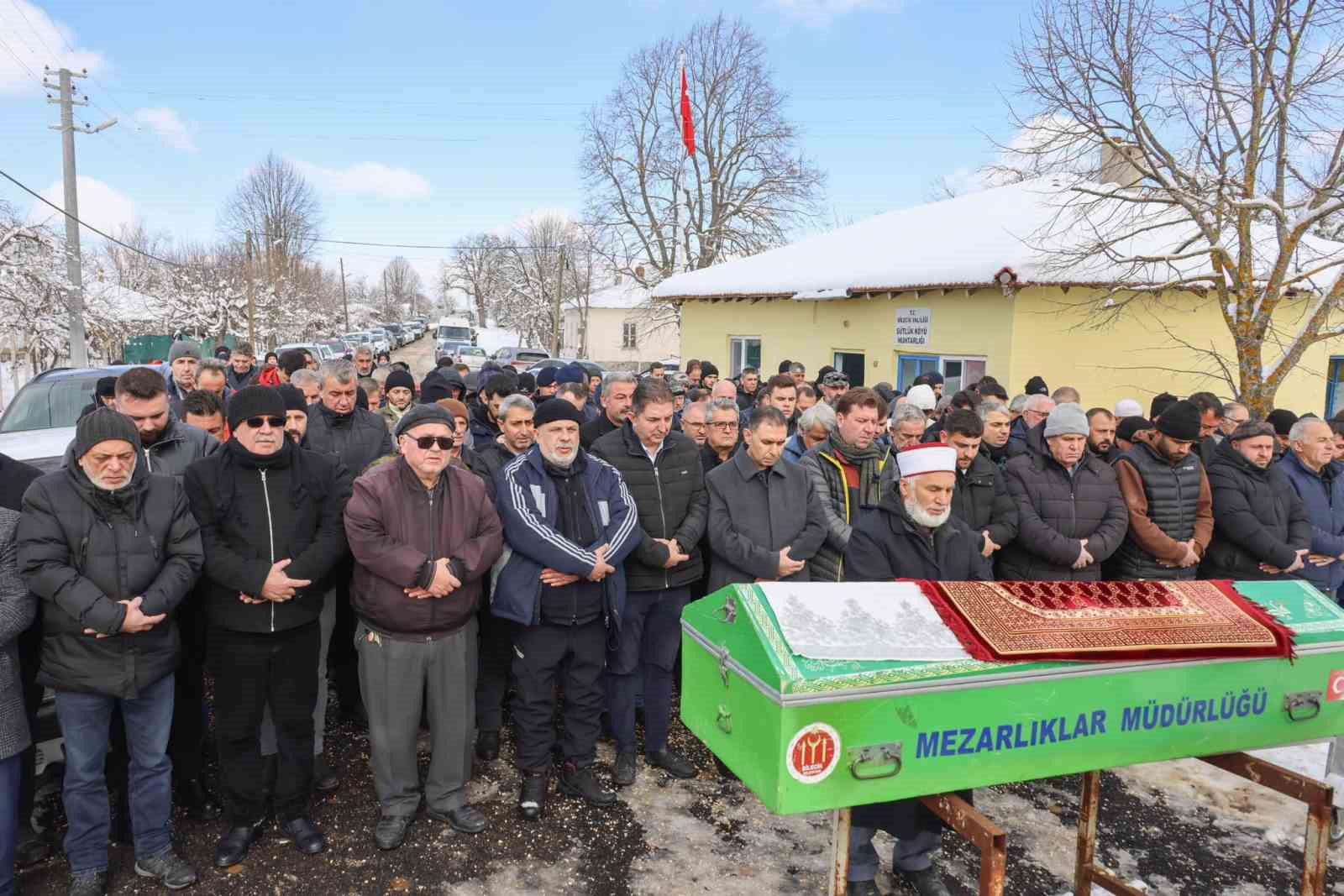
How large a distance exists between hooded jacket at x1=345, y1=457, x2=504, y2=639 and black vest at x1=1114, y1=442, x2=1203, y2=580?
13.2 ft

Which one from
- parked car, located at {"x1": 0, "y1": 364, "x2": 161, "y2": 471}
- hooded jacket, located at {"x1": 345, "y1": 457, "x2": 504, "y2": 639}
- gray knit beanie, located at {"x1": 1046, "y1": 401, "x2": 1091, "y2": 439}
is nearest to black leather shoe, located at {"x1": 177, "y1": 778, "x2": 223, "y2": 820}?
hooded jacket, located at {"x1": 345, "y1": 457, "x2": 504, "y2": 639}

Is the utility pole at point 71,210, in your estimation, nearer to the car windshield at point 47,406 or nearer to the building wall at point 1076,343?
the car windshield at point 47,406

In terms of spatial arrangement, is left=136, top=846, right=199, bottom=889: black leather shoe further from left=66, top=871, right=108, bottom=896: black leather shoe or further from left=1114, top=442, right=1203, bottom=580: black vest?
left=1114, top=442, right=1203, bottom=580: black vest

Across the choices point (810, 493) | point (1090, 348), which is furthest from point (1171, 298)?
point (810, 493)

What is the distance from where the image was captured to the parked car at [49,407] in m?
8.03

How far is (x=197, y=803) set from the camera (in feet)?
13.3

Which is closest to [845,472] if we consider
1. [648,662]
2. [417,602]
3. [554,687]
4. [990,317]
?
[648,662]

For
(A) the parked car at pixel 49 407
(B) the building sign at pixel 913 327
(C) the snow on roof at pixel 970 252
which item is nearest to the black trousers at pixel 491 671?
(A) the parked car at pixel 49 407

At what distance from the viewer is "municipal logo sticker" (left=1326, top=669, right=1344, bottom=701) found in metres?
3.13

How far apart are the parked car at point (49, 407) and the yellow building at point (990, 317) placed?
36.1ft

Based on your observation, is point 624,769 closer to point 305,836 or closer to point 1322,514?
point 305,836

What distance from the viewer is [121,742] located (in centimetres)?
397

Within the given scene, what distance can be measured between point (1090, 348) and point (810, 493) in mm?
9699

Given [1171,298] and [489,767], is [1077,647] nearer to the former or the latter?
[489,767]
